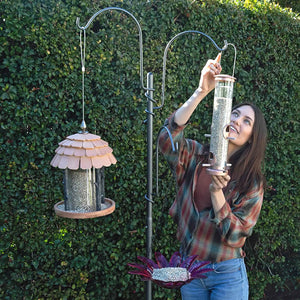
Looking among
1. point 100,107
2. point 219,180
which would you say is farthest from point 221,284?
point 100,107

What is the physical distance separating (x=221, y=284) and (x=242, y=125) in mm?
820

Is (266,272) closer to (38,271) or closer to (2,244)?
(38,271)

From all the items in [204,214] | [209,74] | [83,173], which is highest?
[209,74]

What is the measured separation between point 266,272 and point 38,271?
2.29 m

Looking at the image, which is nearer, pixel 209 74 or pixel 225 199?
pixel 209 74

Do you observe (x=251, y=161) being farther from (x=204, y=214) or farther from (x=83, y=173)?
(x=83, y=173)

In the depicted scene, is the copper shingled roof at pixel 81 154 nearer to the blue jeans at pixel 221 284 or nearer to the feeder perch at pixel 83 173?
the feeder perch at pixel 83 173

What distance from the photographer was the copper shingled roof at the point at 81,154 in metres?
1.63

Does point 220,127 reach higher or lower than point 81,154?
higher

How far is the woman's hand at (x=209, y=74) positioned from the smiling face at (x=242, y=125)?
25 centimetres

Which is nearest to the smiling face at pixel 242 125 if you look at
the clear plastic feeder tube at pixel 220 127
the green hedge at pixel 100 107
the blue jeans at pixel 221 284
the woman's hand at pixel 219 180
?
the clear plastic feeder tube at pixel 220 127

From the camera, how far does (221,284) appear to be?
182cm

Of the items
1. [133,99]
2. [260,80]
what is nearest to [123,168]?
[133,99]

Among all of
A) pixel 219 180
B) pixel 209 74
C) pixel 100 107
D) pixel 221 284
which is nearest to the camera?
pixel 219 180
